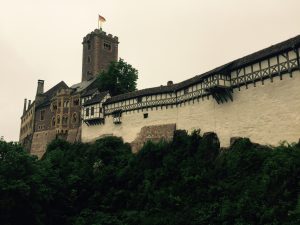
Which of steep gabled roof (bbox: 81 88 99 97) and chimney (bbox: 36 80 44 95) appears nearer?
steep gabled roof (bbox: 81 88 99 97)

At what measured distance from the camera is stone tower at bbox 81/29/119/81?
3027 inches

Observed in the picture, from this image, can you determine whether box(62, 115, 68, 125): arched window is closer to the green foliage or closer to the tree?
the tree

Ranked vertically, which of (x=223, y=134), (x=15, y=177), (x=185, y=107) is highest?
(x=185, y=107)

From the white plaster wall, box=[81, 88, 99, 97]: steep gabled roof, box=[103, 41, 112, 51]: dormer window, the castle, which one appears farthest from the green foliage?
box=[103, 41, 112, 51]: dormer window

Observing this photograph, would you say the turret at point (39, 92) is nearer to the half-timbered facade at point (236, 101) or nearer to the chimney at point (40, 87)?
the chimney at point (40, 87)

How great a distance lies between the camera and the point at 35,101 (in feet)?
237

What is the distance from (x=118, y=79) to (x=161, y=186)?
3019 centimetres

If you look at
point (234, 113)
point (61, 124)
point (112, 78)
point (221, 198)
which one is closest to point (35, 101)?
point (61, 124)

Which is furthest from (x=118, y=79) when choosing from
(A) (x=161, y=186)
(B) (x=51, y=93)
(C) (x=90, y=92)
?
(A) (x=161, y=186)

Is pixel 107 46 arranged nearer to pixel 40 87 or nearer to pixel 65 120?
pixel 40 87

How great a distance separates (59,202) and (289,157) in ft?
80.1

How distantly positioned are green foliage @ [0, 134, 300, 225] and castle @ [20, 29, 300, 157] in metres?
2.35

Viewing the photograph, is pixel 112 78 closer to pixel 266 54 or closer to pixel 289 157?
pixel 266 54

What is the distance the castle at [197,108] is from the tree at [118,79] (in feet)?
8.35
